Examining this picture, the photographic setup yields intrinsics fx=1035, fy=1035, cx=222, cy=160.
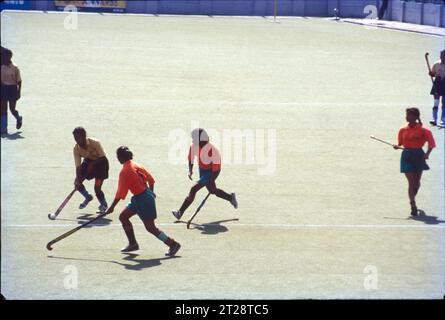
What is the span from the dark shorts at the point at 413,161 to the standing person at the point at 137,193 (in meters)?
4.71

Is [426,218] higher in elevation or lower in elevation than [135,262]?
higher

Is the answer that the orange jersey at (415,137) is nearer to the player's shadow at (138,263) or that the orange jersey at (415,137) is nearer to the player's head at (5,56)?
the player's shadow at (138,263)

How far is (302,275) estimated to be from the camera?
14.1 m

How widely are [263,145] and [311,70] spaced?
614 inches

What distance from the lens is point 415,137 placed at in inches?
685

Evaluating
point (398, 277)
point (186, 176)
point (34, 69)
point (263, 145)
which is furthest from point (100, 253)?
point (34, 69)

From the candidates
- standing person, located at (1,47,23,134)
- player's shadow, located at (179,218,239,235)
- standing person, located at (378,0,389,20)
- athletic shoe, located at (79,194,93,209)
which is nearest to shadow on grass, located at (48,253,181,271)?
player's shadow, located at (179,218,239,235)

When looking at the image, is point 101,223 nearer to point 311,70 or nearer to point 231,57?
point 311,70

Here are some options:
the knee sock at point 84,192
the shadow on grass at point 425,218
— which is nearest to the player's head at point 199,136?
the knee sock at point 84,192

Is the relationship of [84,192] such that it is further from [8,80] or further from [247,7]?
[247,7]

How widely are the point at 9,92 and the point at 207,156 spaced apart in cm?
906

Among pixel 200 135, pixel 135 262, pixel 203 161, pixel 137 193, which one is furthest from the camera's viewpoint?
pixel 203 161

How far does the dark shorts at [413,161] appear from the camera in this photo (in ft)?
57.4

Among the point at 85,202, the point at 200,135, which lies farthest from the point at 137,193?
the point at 85,202
